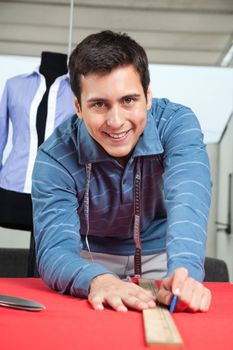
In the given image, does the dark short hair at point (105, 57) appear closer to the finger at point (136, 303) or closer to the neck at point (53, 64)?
the finger at point (136, 303)

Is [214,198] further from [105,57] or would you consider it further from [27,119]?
[105,57]

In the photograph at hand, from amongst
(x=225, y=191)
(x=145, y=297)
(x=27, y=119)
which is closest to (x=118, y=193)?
(x=145, y=297)

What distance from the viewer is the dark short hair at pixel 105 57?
4.17ft

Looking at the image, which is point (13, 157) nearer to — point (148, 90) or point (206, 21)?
point (148, 90)

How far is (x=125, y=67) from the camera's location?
1.28m

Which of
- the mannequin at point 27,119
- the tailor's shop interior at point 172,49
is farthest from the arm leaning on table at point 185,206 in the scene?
the tailor's shop interior at point 172,49

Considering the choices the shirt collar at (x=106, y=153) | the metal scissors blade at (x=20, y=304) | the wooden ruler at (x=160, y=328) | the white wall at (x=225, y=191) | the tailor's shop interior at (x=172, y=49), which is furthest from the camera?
the white wall at (x=225, y=191)

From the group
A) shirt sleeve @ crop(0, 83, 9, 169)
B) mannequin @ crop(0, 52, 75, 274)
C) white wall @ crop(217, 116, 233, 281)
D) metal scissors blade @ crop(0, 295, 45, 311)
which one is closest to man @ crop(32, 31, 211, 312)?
metal scissors blade @ crop(0, 295, 45, 311)

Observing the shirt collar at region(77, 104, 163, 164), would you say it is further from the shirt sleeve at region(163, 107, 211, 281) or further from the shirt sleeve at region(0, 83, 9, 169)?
the shirt sleeve at region(0, 83, 9, 169)

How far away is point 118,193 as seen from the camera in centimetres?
145

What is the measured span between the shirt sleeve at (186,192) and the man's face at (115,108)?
0.33 feet

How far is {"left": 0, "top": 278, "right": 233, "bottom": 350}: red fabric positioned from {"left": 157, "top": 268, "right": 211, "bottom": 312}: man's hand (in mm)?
20

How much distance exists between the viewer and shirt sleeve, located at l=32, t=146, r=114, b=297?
117cm

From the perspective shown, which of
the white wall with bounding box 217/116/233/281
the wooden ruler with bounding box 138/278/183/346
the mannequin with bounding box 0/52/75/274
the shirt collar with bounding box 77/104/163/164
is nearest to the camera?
the wooden ruler with bounding box 138/278/183/346
